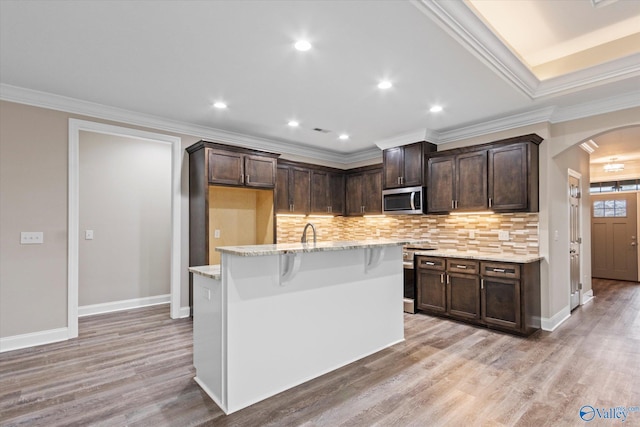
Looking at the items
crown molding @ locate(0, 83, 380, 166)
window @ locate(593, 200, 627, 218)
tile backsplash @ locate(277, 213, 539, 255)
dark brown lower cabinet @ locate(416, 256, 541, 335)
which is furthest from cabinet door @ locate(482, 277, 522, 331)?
window @ locate(593, 200, 627, 218)

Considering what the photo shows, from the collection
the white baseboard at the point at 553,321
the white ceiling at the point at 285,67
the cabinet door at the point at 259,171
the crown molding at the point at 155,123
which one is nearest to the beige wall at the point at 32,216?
the crown molding at the point at 155,123

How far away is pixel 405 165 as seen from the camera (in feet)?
17.7

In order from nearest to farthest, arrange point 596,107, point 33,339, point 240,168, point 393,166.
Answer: point 33,339 < point 596,107 < point 240,168 < point 393,166

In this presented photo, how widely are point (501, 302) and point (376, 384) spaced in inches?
85.3

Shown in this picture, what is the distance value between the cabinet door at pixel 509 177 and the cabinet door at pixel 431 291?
1.22m

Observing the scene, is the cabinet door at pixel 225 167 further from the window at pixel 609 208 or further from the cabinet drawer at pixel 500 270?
the window at pixel 609 208

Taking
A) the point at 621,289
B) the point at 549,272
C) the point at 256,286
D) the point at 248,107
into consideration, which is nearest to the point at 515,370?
the point at 549,272

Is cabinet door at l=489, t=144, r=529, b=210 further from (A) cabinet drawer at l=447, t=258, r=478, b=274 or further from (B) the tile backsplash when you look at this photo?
(A) cabinet drawer at l=447, t=258, r=478, b=274

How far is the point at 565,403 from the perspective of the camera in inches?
97.2

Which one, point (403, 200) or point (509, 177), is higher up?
point (509, 177)

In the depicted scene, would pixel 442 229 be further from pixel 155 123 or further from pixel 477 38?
pixel 155 123

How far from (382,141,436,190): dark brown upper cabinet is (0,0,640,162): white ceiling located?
43cm

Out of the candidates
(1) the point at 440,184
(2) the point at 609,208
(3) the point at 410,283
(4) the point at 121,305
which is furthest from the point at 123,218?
(2) the point at 609,208

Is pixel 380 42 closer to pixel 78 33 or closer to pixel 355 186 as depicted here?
pixel 78 33
